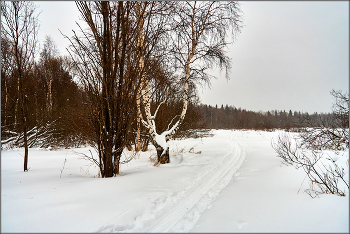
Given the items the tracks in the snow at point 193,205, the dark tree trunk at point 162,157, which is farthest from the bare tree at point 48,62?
the tracks in the snow at point 193,205

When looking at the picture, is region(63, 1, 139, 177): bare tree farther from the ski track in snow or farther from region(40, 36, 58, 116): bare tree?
region(40, 36, 58, 116): bare tree

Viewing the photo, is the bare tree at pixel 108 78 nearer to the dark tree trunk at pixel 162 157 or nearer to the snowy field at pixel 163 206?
the snowy field at pixel 163 206

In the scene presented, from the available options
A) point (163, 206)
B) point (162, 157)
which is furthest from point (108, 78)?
point (162, 157)

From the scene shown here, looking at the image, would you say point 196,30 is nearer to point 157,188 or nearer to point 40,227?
point 157,188

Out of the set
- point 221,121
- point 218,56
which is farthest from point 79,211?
point 221,121

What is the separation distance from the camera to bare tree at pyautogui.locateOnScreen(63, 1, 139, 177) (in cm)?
379

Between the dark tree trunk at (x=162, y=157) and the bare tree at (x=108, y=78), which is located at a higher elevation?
the bare tree at (x=108, y=78)

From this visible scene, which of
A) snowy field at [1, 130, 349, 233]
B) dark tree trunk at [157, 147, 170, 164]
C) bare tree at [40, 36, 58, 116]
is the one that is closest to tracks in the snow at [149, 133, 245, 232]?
snowy field at [1, 130, 349, 233]

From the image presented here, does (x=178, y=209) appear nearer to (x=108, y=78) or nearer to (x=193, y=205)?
(x=193, y=205)

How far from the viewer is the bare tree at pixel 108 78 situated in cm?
379

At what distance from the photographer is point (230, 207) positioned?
2.75 metres

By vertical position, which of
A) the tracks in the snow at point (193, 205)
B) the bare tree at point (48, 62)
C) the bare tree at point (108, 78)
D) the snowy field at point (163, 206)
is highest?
the bare tree at point (48, 62)

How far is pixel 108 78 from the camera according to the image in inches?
151

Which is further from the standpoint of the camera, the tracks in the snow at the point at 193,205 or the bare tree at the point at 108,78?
the bare tree at the point at 108,78
